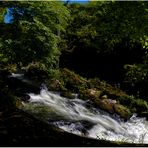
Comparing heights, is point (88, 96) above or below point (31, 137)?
below

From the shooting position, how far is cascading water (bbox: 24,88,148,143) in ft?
60.2

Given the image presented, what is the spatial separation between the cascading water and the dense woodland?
101 cm

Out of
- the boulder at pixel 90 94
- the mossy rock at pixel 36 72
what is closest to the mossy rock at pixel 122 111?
the boulder at pixel 90 94

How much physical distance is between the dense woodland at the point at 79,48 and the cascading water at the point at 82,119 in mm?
1011

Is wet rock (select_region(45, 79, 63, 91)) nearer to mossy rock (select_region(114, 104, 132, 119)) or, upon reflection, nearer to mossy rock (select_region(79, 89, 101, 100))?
mossy rock (select_region(79, 89, 101, 100))

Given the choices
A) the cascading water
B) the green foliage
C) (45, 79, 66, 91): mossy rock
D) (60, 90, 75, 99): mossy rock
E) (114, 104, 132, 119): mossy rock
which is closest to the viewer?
the cascading water

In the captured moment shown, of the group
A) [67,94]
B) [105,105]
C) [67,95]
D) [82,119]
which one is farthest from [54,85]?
[82,119]

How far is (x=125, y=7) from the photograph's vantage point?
12.8 meters

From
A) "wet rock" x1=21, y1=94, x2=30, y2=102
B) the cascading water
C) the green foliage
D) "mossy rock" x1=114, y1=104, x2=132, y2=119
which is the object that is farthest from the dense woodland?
the cascading water

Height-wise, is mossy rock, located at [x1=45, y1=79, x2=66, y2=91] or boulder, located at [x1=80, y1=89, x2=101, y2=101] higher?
mossy rock, located at [x1=45, y1=79, x2=66, y2=91]

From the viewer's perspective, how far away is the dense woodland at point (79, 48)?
13148 mm

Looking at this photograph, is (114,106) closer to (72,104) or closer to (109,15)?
(72,104)

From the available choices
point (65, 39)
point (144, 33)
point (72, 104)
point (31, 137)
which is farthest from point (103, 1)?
point (65, 39)

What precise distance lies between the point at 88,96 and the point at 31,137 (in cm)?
1632
